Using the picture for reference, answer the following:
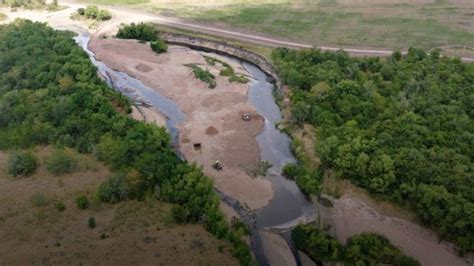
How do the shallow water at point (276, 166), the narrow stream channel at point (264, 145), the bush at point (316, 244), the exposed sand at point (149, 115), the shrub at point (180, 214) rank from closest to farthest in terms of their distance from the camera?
the bush at point (316, 244) → the shrub at point (180, 214) → the narrow stream channel at point (264, 145) → the shallow water at point (276, 166) → the exposed sand at point (149, 115)

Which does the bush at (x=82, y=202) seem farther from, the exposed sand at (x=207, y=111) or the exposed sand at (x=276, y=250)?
the exposed sand at (x=276, y=250)

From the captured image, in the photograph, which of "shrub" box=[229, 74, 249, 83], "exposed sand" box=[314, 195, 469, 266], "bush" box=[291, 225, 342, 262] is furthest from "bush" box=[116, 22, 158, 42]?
"bush" box=[291, 225, 342, 262]

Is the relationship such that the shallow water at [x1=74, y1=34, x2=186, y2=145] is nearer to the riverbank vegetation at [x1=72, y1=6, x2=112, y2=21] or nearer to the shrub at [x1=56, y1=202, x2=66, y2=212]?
the shrub at [x1=56, y1=202, x2=66, y2=212]

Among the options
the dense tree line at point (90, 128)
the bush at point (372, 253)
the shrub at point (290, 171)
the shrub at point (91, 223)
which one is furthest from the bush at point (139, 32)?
the bush at point (372, 253)

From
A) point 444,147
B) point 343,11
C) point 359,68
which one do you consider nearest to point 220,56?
point 359,68

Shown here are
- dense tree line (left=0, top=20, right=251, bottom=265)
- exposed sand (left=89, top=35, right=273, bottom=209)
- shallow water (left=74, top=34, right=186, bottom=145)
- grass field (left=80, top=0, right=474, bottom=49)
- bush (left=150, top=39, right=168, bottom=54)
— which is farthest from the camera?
grass field (left=80, top=0, right=474, bottom=49)

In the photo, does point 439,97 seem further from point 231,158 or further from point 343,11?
point 343,11
